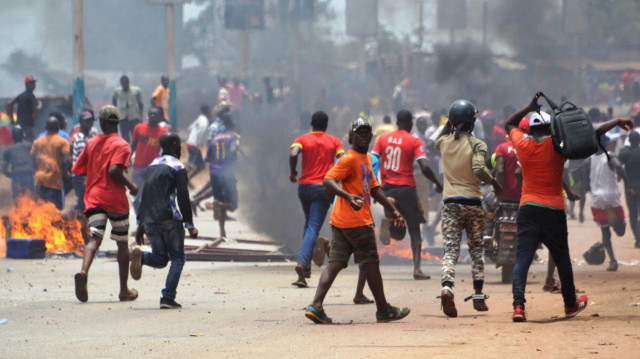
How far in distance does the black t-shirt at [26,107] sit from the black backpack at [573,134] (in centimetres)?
1423

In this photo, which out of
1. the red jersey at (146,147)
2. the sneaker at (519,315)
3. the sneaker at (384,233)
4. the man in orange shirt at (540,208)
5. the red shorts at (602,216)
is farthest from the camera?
the red jersey at (146,147)

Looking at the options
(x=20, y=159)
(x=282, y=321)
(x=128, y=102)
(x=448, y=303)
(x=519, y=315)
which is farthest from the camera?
(x=128, y=102)

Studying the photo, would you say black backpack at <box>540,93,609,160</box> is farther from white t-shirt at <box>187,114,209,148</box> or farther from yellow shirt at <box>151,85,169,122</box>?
yellow shirt at <box>151,85,169,122</box>

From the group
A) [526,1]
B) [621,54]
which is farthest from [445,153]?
[621,54]

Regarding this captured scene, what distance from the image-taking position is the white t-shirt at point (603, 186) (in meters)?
14.5

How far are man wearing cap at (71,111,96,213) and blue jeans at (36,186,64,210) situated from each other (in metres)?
0.25

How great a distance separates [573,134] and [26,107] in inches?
575

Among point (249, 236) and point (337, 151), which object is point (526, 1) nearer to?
point (249, 236)

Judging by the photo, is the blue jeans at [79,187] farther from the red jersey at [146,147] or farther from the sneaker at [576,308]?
the sneaker at [576,308]

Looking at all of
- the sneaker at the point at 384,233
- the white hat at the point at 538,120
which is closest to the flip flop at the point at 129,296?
the sneaker at the point at 384,233

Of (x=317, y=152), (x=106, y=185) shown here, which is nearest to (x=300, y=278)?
(x=317, y=152)

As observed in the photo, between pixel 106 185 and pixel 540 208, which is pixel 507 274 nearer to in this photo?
pixel 540 208

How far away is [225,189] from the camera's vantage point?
16891 mm

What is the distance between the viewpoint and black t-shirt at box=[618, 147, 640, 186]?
15984 millimetres
